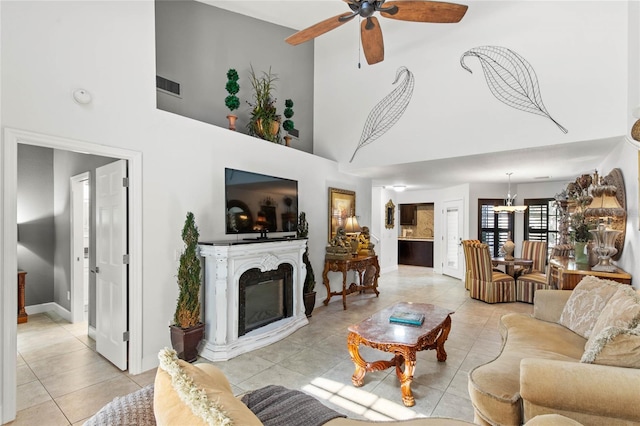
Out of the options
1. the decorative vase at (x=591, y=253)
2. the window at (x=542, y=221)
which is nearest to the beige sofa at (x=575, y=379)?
the decorative vase at (x=591, y=253)

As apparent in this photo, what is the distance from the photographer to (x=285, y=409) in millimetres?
1339

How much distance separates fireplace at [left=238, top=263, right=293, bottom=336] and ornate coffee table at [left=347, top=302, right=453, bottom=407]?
4.37 ft

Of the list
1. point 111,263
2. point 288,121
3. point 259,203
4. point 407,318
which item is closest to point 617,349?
point 407,318

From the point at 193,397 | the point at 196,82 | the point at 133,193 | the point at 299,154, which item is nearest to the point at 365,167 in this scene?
the point at 299,154

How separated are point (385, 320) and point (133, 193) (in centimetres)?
259

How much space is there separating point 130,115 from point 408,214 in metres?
8.22

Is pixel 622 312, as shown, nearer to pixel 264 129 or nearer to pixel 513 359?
pixel 513 359

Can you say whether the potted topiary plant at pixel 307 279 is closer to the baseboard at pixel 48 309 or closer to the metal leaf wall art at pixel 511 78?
the metal leaf wall art at pixel 511 78

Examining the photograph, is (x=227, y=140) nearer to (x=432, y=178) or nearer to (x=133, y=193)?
(x=133, y=193)

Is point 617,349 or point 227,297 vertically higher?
point 617,349

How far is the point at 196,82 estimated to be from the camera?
386cm

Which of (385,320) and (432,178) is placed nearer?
(385,320)

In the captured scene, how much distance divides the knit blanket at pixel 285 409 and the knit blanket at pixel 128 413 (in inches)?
18.5

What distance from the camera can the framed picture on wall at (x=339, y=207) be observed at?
17.3 feet
